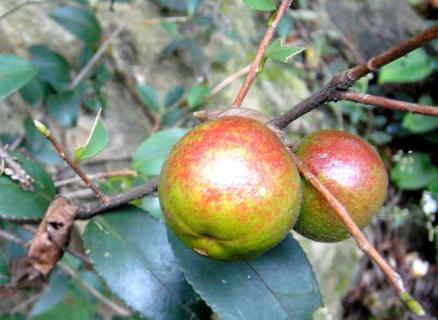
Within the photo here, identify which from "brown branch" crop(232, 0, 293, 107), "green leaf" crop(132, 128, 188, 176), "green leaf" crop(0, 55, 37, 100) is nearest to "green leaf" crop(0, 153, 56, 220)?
"green leaf" crop(0, 55, 37, 100)

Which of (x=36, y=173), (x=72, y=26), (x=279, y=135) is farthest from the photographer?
(x=72, y=26)

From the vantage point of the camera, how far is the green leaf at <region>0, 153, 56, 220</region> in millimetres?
984

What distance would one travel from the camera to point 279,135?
0.78 meters

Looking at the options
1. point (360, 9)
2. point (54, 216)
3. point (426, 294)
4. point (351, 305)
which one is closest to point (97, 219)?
point (54, 216)

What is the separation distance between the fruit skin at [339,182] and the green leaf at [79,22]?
121 centimetres

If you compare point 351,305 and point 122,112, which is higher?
point 122,112

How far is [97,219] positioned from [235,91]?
A: 4.65 ft

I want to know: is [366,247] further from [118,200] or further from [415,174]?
[415,174]

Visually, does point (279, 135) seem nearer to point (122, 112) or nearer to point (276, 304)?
point (276, 304)

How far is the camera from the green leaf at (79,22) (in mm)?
1749

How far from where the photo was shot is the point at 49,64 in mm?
1777

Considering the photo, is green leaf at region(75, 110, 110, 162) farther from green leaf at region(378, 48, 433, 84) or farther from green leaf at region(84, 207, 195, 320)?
green leaf at region(378, 48, 433, 84)

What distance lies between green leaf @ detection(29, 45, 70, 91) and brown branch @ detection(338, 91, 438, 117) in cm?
130

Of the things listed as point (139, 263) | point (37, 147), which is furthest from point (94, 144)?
point (37, 147)
